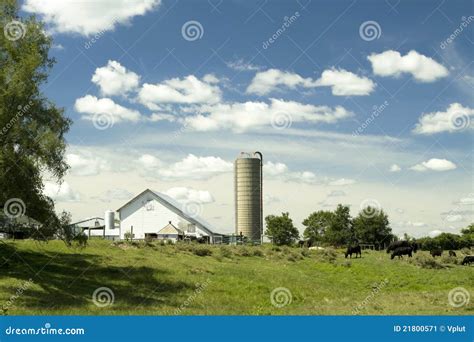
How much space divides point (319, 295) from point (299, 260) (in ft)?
60.7

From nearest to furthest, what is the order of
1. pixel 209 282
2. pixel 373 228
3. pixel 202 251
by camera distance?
pixel 209 282
pixel 202 251
pixel 373 228

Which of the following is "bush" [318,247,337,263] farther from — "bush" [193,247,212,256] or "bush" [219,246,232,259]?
"bush" [193,247,212,256]

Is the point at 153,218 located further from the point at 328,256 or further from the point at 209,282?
the point at 209,282

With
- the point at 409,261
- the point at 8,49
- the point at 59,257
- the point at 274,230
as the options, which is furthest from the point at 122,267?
the point at 274,230

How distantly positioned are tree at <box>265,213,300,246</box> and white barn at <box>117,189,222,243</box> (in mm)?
19714

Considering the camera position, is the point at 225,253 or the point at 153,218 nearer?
the point at 225,253

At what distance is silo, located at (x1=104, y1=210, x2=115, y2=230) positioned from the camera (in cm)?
9394

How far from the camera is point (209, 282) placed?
1264 inches

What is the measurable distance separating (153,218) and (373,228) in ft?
152

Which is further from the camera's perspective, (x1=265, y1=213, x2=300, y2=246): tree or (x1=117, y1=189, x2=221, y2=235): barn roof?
(x1=265, y1=213, x2=300, y2=246): tree

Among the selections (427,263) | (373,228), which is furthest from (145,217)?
(427,263)

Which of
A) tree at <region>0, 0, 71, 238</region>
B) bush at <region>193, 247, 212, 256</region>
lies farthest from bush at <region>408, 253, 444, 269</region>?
tree at <region>0, 0, 71, 238</region>

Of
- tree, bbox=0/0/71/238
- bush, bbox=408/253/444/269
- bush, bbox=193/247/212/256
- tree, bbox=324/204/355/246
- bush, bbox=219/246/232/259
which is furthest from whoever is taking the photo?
tree, bbox=324/204/355/246

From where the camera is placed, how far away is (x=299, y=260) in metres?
49.2
